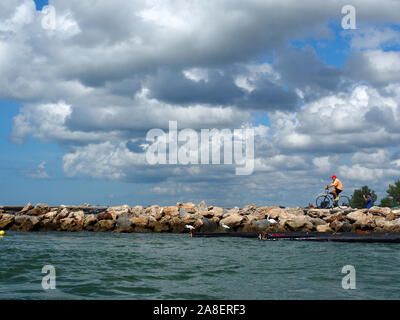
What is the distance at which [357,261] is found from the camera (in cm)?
1655

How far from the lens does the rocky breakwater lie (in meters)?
27.5

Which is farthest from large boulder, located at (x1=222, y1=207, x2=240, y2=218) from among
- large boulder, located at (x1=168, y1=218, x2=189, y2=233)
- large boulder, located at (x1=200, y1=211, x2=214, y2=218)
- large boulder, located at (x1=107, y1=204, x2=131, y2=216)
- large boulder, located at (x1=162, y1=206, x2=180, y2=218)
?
large boulder, located at (x1=107, y1=204, x2=131, y2=216)

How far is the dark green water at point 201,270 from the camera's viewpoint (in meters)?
11.0

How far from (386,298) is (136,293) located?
6.39 meters

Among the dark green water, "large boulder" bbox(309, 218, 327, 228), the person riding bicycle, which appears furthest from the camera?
the person riding bicycle

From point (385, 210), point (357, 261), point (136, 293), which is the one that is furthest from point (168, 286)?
point (385, 210)

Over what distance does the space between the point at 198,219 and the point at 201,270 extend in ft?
52.9

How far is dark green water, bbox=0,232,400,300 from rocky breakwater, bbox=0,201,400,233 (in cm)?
546

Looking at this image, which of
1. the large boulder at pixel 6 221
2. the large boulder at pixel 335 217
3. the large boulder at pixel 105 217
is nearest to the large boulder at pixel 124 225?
the large boulder at pixel 105 217
